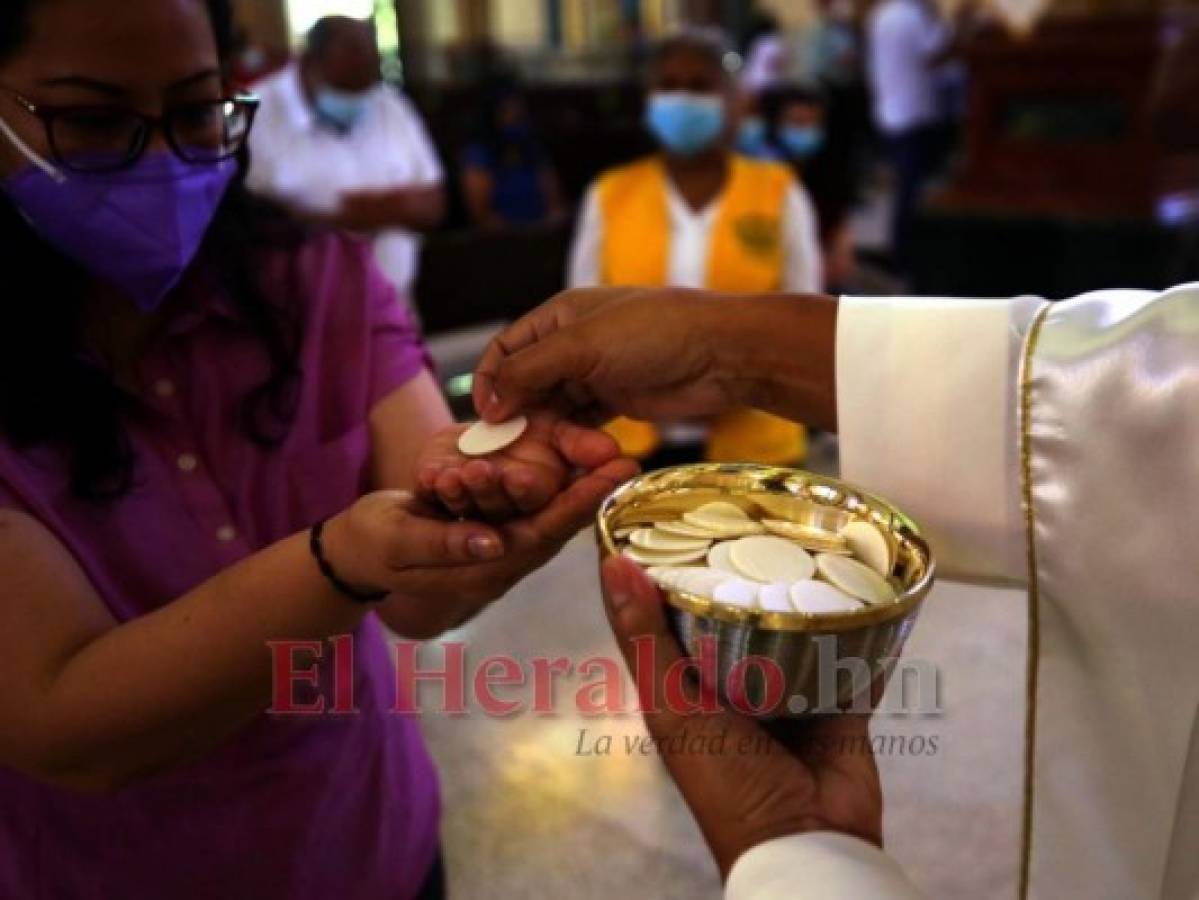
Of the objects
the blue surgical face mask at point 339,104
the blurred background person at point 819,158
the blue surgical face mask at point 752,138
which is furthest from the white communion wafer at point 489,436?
the blue surgical face mask at point 752,138

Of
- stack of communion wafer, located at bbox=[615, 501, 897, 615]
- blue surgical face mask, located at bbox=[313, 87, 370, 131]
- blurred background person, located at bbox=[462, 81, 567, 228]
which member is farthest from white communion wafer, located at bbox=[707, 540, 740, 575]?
blurred background person, located at bbox=[462, 81, 567, 228]

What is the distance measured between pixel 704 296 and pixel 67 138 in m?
0.66

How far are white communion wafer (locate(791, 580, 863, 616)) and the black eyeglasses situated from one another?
78 cm

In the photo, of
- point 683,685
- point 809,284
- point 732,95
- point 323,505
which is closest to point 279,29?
point 732,95

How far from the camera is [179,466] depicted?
1.15m

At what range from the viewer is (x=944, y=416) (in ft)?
3.65

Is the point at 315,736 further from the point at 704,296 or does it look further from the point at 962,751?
the point at 962,751

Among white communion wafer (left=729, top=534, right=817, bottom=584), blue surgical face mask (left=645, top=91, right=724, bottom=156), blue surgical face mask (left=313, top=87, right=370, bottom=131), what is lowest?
white communion wafer (left=729, top=534, right=817, bottom=584)

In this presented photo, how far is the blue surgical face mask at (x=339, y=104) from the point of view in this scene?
10.9 feet

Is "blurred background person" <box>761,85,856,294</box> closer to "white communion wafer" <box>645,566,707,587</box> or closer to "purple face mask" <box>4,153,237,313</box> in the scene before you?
"purple face mask" <box>4,153,237,313</box>

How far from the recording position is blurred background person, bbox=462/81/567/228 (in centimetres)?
499

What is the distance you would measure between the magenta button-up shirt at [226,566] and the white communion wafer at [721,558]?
18.1 inches

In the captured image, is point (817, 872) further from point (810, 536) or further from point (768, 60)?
point (768, 60)

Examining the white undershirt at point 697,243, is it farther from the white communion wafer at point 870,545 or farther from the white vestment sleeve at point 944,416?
the white communion wafer at point 870,545
